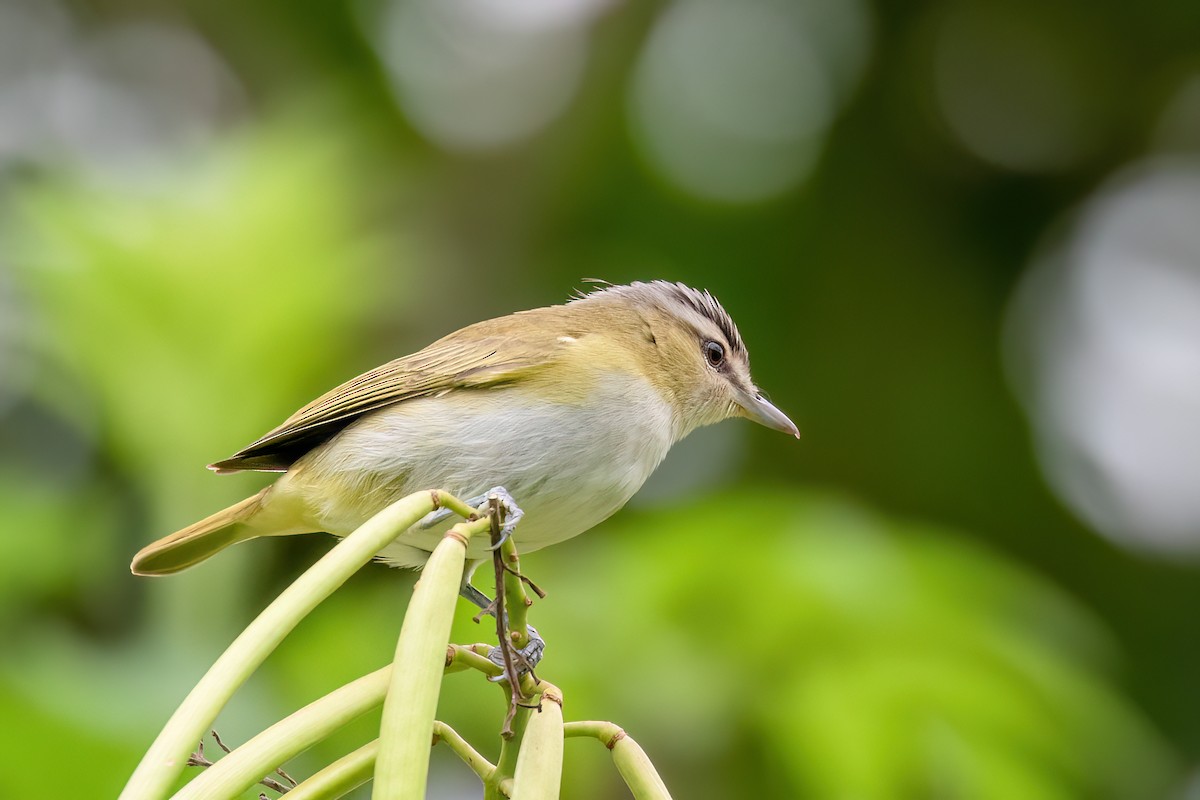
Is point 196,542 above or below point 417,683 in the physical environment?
above

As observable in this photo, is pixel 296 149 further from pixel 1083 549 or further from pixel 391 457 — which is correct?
pixel 1083 549

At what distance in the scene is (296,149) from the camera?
4.08 meters

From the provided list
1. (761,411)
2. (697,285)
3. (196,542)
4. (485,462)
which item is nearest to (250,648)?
(485,462)

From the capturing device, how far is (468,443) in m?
2.61

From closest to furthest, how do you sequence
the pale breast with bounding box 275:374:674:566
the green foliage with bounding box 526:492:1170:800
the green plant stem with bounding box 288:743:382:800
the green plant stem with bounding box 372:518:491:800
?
1. the green plant stem with bounding box 372:518:491:800
2. the green plant stem with bounding box 288:743:382:800
3. the pale breast with bounding box 275:374:674:566
4. the green foliage with bounding box 526:492:1170:800

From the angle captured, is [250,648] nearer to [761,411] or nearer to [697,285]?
[761,411]

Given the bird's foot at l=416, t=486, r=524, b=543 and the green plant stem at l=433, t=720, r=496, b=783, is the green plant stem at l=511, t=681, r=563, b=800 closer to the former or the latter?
the green plant stem at l=433, t=720, r=496, b=783

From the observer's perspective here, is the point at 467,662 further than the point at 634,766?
Yes

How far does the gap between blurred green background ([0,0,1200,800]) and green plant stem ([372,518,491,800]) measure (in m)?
1.63

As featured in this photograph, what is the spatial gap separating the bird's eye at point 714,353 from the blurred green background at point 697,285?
44cm

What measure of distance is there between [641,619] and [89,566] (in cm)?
155

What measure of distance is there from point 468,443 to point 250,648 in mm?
1256

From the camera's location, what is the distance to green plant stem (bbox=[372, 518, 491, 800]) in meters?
1.24

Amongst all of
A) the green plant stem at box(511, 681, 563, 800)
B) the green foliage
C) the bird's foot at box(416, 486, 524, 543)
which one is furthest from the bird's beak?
the green plant stem at box(511, 681, 563, 800)
